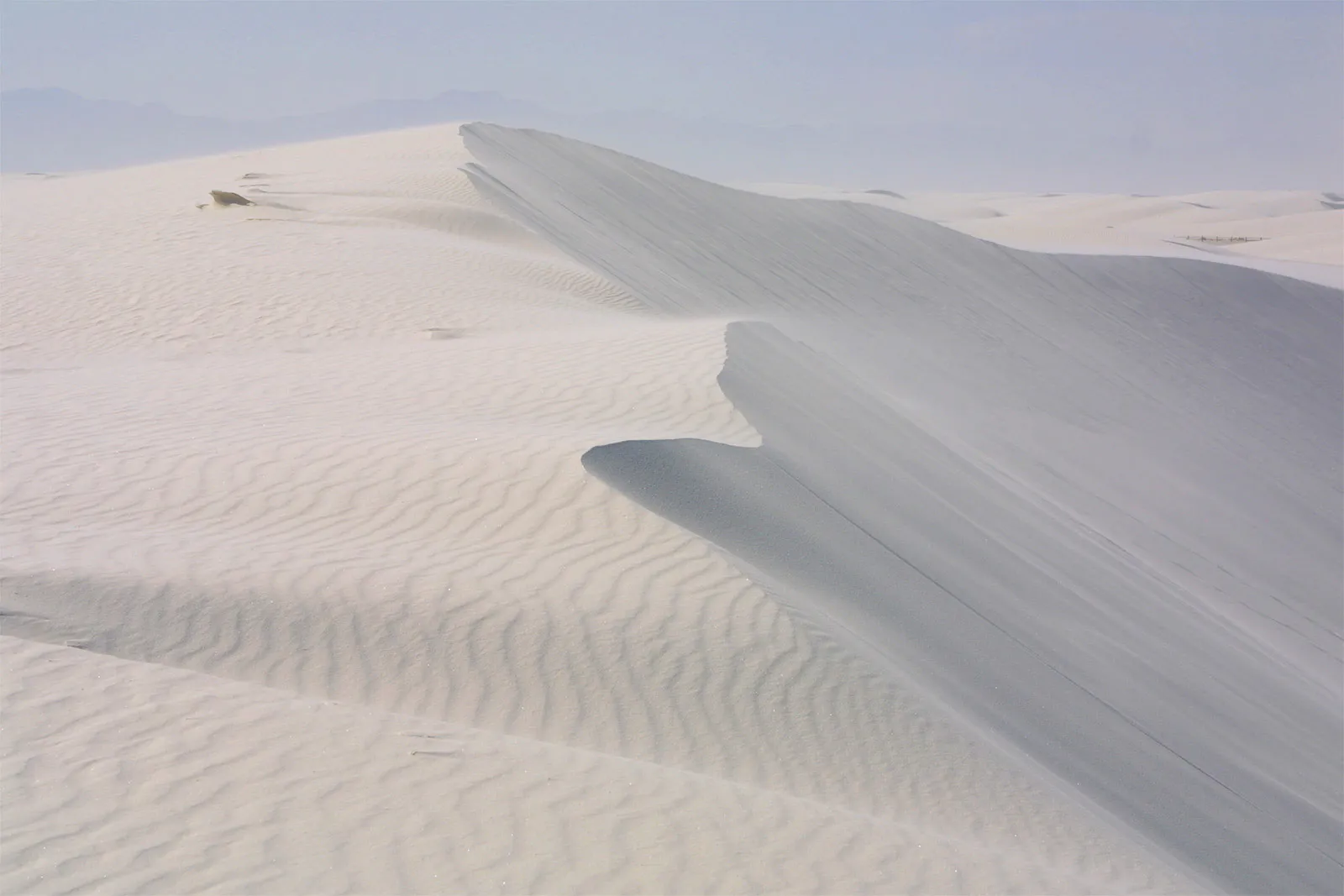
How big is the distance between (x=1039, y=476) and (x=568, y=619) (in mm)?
9009

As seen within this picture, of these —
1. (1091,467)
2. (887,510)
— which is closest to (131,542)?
(887,510)

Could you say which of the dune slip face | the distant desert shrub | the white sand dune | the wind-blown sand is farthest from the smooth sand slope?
the white sand dune

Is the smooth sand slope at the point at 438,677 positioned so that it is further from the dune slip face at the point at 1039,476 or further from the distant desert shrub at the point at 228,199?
the distant desert shrub at the point at 228,199

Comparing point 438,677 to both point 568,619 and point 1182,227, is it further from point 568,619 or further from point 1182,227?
point 1182,227

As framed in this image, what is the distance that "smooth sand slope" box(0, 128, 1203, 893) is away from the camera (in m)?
3.91

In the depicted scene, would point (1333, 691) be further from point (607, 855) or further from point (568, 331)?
point (607, 855)

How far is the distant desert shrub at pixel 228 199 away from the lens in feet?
55.1

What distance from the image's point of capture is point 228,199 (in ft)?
55.5

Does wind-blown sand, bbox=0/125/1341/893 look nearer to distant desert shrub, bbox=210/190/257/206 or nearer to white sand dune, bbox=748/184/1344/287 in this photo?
distant desert shrub, bbox=210/190/257/206

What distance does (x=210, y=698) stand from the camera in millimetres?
4605

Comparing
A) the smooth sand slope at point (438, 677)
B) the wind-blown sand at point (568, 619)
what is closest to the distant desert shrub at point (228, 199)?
the wind-blown sand at point (568, 619)

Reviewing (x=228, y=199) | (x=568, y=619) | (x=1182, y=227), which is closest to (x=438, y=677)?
(x=568, y=619)

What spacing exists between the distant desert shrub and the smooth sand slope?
312 inches

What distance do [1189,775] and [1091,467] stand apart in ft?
28.5
